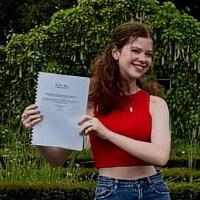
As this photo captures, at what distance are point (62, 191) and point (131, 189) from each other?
3.31 meters

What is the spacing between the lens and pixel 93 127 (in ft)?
9.18

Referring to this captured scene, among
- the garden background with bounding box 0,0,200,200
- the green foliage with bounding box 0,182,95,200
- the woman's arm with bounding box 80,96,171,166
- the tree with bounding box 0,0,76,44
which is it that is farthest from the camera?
the tree with bounding box 0,0,76,44

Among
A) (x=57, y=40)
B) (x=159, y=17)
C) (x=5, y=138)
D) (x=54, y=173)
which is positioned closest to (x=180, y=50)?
(x=159, y=17)

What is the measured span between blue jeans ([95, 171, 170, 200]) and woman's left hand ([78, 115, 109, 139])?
0.62 ft

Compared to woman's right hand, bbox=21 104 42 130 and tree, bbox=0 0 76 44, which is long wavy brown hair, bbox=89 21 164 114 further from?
tree, bbox=0 0 76 44

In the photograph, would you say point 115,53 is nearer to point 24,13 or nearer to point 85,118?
point 85,118

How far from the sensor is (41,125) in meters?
3.01

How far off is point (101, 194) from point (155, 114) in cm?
35

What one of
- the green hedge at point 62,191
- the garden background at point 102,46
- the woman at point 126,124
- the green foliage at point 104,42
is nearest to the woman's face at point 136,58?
the woman at point 126,124

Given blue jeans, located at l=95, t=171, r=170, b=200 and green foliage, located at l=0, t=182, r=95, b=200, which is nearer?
blue jeans, located at l=95, t=171, r=170, b=200

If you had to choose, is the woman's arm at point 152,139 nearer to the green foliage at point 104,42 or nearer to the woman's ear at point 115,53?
the woman's ear at point 115,53

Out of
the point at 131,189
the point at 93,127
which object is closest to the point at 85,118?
the point at 93,127

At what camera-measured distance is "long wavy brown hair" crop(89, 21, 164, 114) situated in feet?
9.71

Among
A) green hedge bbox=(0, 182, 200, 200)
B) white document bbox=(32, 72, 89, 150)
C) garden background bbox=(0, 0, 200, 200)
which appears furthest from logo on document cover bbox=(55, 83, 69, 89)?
garden background bbox=(0, 0, 200, 200)
